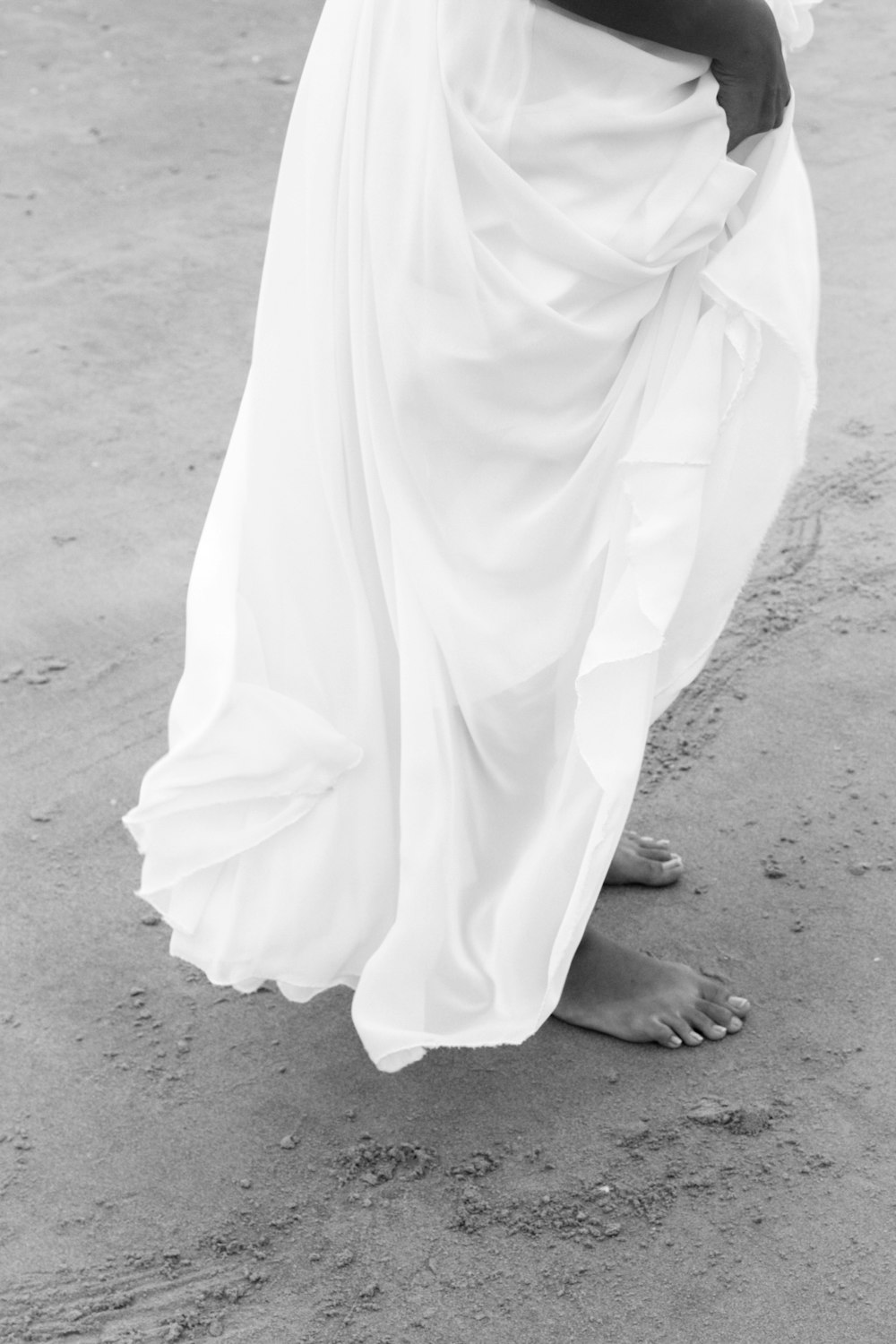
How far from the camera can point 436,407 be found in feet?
7.20

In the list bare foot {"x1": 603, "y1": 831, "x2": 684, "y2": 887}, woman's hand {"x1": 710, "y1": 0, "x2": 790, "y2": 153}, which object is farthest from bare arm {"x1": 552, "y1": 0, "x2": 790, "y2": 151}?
bare foot {"x1": 603, "y1": 831, "x2": 684, "y2": 887}

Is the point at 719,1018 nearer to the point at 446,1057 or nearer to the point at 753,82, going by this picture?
the point at 446,1057

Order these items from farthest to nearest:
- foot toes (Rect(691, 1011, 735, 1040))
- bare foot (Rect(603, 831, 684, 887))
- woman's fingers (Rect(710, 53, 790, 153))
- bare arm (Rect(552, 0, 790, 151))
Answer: bare foot (Rect(603, 831, 684, 887))
foot toes (Rect(691, 1011, 735, 1040))
woman's fingers (Rect(710, 53, 790, 153))
bare arm (Rect(552, 0, 790, 151))

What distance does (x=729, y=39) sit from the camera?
6.82 feet

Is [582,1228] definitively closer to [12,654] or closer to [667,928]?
[667,928]

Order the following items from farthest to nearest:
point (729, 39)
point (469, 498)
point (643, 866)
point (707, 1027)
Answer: point (643, 866) < point (707, 1027) < point (469, 498) < point (729, 39)

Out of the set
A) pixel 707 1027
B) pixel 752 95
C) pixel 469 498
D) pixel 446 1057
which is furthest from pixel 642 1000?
pixel 752 95

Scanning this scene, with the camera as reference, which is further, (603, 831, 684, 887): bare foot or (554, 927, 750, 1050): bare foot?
(603, 831, 684, 887): bare foot

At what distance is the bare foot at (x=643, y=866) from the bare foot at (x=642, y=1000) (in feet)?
0.77

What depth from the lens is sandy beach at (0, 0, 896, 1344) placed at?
2162 mm

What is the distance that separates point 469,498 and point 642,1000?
887 millimetres

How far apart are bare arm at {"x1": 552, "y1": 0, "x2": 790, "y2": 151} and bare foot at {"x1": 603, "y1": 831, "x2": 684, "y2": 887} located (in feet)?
4.14

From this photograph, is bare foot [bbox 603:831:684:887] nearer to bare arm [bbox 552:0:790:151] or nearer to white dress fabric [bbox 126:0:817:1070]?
white dress fabric [bbox 126:0:817:1070]

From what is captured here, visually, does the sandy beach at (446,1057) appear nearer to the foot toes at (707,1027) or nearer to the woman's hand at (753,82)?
the foot toes at (707,1027)
